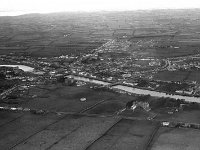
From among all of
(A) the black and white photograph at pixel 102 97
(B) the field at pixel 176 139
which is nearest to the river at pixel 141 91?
(A) the black and white photograph at pixel 102 97

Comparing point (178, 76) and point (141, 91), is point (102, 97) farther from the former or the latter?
point (178, 76)

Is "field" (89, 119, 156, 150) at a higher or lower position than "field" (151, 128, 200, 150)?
lower

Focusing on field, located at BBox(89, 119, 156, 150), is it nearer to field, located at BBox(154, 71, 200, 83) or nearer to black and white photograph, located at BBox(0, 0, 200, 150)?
black and white photograph, located at BBox(0, 0, 200, 150)

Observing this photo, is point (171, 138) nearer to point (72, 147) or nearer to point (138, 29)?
point (72, 147)

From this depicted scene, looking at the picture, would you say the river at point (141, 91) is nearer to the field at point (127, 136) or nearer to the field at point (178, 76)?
the field at point (178, 76)

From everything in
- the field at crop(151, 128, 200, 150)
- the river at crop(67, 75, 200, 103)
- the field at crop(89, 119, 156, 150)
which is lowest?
the river at crop(67, 75, 200, 103)

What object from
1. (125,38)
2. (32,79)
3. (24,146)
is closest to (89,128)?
(24,146)

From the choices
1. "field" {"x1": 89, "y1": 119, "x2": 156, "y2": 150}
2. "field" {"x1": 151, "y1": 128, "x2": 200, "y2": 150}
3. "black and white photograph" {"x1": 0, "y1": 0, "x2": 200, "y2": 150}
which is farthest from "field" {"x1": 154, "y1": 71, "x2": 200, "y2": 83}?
"field" {"x1": 151, "y1": 128, "x2": 200, "y2": 150}

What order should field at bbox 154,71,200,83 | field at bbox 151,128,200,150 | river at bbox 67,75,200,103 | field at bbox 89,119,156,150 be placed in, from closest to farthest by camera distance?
field at bbox 151,128,200,150 < field at bbox 89,119,156,150 < river at bbox 67,75,200,103 < field at bbox 154,71,200,83
